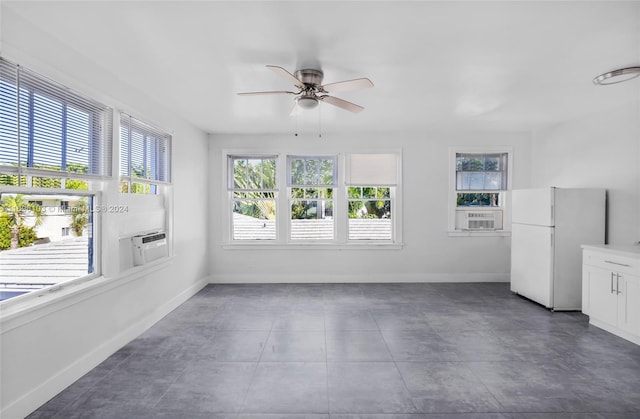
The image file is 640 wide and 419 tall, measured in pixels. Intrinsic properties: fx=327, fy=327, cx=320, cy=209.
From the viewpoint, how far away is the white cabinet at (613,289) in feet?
10.7

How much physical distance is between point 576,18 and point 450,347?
283cm

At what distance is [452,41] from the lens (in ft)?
8.03

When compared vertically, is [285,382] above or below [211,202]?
below

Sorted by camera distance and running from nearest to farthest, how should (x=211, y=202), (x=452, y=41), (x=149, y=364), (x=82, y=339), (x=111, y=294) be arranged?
(x=452, y=41) < (x=82, y=339) < (x=149, y=364) < (x=111, y=294) < (x=211, y=202)

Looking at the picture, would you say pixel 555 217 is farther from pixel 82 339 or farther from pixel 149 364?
pixel 82 339

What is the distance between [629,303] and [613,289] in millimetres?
192

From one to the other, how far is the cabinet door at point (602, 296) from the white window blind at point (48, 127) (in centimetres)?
521

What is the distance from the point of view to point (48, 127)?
2359 mm

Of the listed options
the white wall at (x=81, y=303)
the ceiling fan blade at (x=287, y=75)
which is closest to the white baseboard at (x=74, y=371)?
the white wall at (x=81, y=303)

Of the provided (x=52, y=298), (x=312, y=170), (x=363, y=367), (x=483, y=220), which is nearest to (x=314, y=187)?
(x=312, y=170)

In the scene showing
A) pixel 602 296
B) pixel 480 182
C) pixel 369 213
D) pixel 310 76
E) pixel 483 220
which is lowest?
pixel 602 296

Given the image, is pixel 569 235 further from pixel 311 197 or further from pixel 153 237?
pixel 153 237

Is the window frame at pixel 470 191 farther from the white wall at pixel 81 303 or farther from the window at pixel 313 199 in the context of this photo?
the white wall at pixel 81 303

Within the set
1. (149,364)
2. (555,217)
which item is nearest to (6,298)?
(149,364)
